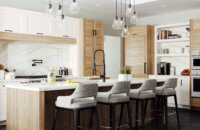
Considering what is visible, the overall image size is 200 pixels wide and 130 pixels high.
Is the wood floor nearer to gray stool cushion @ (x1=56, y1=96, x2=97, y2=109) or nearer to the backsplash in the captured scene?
the backsplash

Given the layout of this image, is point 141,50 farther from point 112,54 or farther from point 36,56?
point 36,56

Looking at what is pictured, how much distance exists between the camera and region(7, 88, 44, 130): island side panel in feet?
12.4

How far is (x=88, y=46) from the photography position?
7570 millimetres

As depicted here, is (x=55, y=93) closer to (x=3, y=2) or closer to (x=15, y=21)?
(x=15, y=21)

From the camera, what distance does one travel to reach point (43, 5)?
23.5 ft

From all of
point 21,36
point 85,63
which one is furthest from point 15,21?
point 85,63

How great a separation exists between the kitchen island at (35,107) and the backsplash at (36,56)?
2360mm

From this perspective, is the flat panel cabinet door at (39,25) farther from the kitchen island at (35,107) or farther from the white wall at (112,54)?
the white wall at (112,54)

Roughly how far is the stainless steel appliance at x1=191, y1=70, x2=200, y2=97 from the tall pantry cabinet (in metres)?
2.57

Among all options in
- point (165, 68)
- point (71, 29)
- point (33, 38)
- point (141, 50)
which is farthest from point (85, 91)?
point (141, 50)

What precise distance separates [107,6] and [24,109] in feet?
15.1

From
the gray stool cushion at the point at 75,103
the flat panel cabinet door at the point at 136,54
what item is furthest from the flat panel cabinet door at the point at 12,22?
the flat panel cabinet door at the point at 136,54

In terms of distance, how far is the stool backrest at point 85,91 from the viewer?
359 centimetres

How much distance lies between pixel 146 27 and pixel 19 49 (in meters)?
3.96
